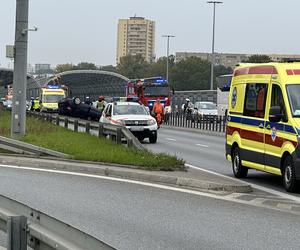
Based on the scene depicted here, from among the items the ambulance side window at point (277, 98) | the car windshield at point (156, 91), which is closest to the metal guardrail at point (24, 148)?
the ambulance side window at point (277, 98)

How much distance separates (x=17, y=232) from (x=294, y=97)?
8.38 meters

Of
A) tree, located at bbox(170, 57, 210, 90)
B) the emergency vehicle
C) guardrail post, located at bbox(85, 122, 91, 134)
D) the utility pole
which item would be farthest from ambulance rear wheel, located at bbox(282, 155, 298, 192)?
tree, located at bbox(170, 57, 210, 90)

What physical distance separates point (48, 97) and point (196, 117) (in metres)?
17.6

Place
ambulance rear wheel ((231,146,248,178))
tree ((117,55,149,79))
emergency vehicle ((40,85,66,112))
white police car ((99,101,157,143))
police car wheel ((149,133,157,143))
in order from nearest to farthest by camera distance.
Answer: ambulance rear wheel ((231,146,248,178)) → white police car ((99,101,157,143)) → police car wheel ((149,133,157,143)) → emergency vehicle ((40,85,66,112)) → tree ((117,55,149,79))

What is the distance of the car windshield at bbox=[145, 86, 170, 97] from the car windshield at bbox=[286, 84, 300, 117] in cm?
3803

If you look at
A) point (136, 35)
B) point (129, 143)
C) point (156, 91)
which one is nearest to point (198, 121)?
point (156, 91)

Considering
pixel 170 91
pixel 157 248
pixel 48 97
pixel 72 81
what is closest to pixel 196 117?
pixel 170 91

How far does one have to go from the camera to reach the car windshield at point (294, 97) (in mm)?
11562

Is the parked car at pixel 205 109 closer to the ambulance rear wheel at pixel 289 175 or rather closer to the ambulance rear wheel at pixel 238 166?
the ambulance rear wheel at pixel 238 166

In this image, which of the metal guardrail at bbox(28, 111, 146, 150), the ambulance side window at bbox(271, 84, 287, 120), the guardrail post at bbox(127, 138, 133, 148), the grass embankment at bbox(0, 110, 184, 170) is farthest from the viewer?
the metal guardrail at bbox(28, 111, 146, 150)

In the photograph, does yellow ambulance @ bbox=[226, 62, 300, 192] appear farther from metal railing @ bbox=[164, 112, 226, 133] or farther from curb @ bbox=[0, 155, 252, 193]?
metal railing @ bbox=[164, 112, 226, 133]

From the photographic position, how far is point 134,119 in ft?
81.8

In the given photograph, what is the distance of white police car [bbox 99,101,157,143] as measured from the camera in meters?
24.9

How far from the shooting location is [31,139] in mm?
19172
